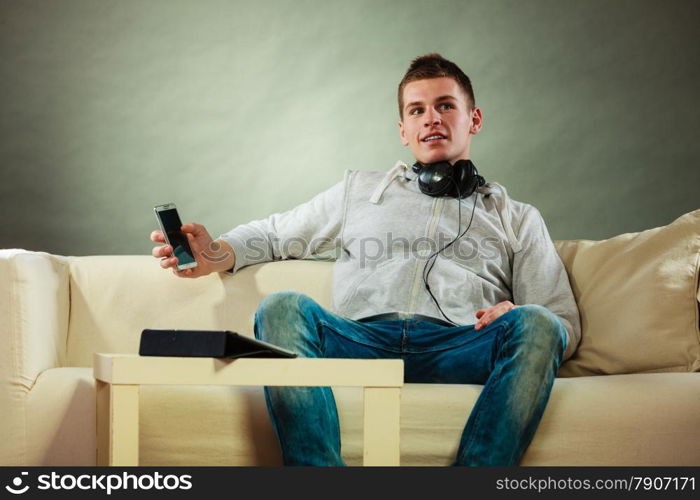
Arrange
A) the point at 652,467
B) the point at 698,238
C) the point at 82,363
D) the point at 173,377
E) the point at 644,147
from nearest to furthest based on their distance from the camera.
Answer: the point at 173,377, the point at 652,467, the point at 698,238, the point at 82,363, the point at 644,147

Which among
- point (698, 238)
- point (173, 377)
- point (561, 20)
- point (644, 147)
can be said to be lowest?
point (173, 377)

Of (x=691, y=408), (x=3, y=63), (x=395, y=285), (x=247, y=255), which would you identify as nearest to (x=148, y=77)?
(x=3, y=63)

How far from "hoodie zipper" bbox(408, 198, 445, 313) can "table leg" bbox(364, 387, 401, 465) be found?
0.61m

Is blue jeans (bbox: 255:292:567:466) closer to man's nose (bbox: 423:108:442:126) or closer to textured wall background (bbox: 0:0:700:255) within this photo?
man's nose (bbox: 423:108:442:126)

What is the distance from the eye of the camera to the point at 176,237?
1.88m

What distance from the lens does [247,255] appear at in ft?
6.80

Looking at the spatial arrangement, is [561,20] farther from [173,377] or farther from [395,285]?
[173,377]

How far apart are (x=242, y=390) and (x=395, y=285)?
0.45 metres

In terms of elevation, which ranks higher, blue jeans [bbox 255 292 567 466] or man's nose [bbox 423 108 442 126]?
man's nose [bbox 423 108 442 126]

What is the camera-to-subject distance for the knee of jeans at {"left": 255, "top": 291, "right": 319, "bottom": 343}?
157cm

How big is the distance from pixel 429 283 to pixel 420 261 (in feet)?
0.20

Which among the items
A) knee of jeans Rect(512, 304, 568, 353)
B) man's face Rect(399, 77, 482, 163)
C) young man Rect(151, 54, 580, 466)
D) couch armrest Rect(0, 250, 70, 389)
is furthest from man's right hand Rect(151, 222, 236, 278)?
knee of jeans Rect(512, 304, 568, 353)

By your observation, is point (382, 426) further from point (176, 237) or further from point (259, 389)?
point (176, 237)

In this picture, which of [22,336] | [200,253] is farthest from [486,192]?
[22,336]
